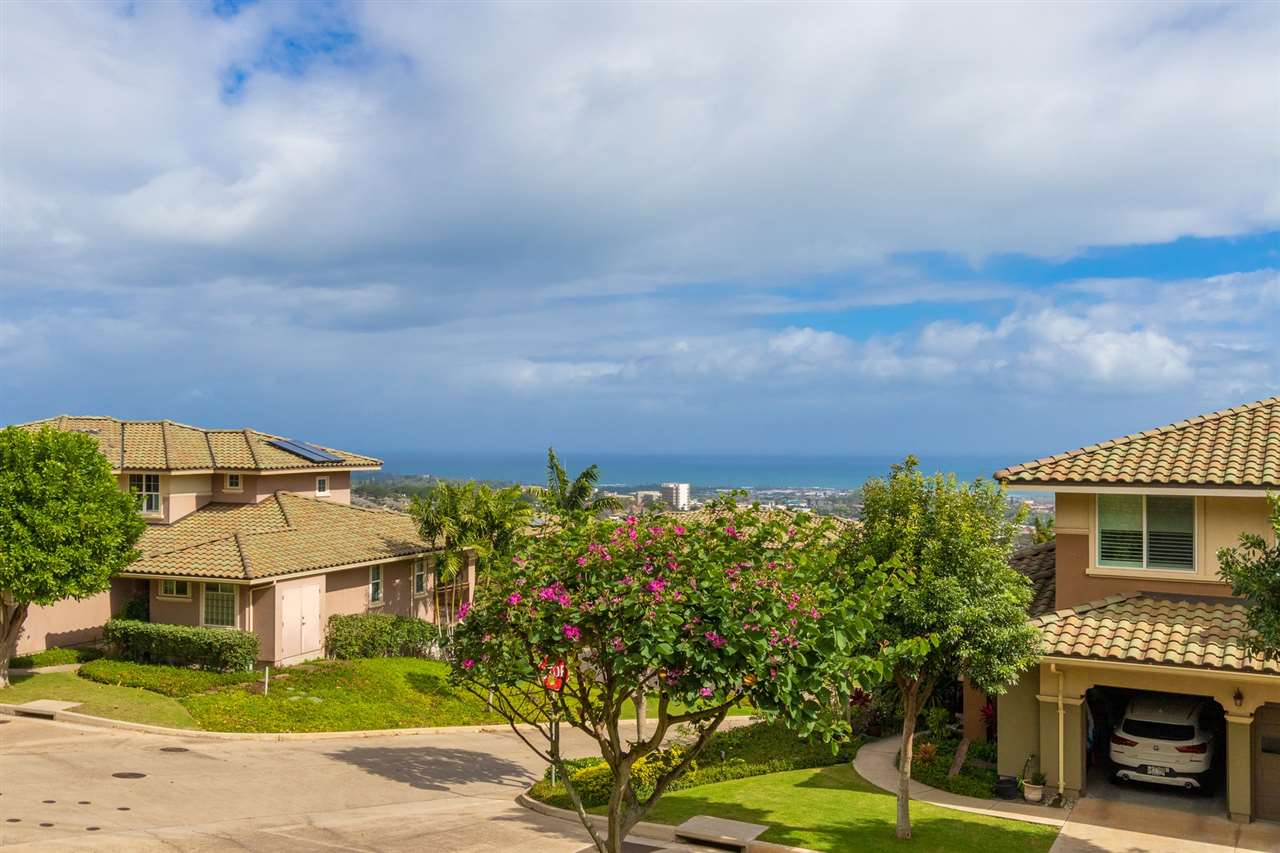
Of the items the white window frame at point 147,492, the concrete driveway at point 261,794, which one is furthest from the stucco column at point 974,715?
the white window frame at point 147,492

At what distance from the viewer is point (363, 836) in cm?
1727

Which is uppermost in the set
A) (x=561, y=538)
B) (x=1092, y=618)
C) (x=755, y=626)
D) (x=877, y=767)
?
(x=561, y=538)

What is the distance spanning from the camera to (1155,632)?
17.8m

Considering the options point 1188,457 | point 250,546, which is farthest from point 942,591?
point 250,546

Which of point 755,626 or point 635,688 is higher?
point 755,626

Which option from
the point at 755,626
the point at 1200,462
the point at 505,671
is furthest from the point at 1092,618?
the point at 505,671

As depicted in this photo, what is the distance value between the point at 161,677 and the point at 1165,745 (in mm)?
26070

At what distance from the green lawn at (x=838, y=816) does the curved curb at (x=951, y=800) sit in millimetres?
273

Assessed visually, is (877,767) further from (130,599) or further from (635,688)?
(130,599)

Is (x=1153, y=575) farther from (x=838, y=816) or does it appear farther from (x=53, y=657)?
(x=53, y=657)

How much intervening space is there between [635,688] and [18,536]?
21837 mm

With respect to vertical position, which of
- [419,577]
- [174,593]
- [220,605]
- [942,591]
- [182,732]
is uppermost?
[942,591]

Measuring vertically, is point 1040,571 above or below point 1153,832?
above

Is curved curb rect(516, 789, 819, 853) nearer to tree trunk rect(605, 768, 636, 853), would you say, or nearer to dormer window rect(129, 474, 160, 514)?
tree trunk rect(605, 768, 636, 853)
